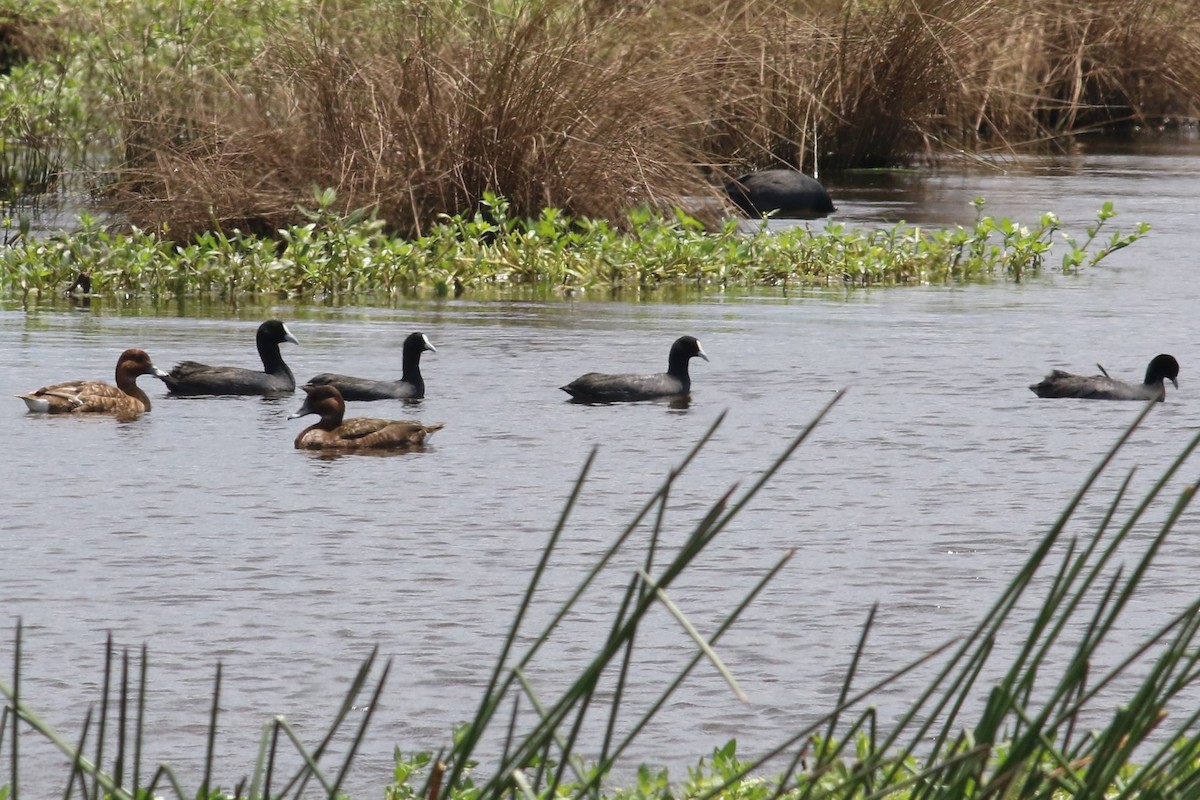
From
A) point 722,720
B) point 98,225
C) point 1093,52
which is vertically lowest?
point 722,720

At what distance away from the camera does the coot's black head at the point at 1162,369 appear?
44.5 ft

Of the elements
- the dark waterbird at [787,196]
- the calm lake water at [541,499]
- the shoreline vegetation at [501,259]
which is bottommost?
the calm lake water at [541,499]

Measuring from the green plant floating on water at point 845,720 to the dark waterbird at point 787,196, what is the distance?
1378 centimetres

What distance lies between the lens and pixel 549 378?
14477mm

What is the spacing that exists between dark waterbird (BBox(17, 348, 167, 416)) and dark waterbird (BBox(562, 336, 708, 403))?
2.54 m

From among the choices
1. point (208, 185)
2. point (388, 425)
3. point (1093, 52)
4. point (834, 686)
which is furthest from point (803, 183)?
point (834, 686)

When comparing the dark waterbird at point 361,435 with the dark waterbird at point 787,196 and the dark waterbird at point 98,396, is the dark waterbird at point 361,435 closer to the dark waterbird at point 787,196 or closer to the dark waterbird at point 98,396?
the dark waterbird at point 98,396

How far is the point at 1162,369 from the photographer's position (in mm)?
13656

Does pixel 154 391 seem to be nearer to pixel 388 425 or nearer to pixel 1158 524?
pixel 388 425

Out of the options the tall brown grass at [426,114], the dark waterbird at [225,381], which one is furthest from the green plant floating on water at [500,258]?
the dark waterbird at [225,381]

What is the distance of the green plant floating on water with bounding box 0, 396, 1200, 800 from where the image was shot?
3.26 m

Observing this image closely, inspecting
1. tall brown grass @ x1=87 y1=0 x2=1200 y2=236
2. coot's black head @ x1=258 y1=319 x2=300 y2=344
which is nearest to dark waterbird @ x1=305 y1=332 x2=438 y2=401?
coot's black head @ x1=258 y1=319 x2=300 y2=344

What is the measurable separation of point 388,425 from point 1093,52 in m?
23.5

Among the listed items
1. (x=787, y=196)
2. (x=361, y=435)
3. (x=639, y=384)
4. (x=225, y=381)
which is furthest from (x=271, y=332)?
(x=787, y=196)
